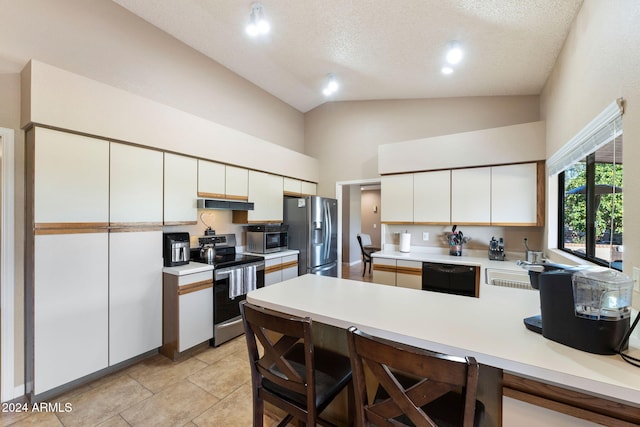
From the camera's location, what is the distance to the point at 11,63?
2145 mm

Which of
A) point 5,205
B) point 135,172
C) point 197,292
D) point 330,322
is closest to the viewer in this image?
point 330,322

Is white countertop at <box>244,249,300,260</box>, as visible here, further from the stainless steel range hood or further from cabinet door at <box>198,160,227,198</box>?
cabinet door at <box>198,160,227,198</box>

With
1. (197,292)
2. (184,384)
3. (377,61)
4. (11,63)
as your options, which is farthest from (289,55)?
(184,384)

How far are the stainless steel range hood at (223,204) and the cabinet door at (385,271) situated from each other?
1.91 meters

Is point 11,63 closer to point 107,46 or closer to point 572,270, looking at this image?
point 107,46

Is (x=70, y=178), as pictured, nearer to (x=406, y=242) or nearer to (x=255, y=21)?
(x=255, y=21)

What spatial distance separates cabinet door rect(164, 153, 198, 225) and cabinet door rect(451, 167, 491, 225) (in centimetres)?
323

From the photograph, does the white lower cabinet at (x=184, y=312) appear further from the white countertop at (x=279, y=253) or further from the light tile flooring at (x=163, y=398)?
the white countertop at (x=279, y=253)

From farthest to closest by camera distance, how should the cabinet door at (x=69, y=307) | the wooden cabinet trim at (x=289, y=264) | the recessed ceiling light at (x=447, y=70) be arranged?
the wooden cabinet trim at (x=289, y=264) < the recessed ceiling light at (x=447, y=70) < the cabinet door at (x=69, y=307)

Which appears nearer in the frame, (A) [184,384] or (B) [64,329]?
(B) [64,329]

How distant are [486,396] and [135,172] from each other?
3071 millimetres

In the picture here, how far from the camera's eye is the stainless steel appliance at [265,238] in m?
3.89

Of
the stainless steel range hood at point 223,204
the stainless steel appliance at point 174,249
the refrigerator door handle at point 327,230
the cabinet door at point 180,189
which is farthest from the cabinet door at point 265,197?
the stainless steel appliance at point 174,249

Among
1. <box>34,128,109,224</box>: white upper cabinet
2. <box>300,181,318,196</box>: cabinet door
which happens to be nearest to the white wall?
<box>34,128,109,224</box>: white upper cabinet
